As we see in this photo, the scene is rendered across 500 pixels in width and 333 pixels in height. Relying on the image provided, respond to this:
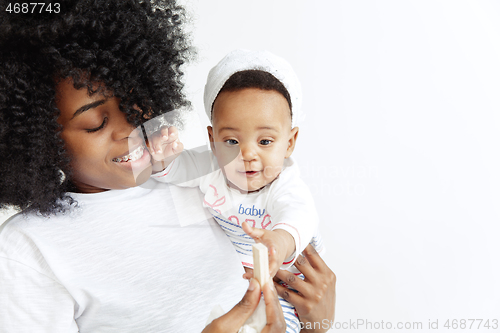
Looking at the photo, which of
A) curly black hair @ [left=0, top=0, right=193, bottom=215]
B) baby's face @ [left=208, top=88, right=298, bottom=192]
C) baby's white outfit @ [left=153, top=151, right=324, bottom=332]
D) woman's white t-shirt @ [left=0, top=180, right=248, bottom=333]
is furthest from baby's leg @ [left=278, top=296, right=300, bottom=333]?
curly black hair @ [left=0, top=0, right=193, bottom=215]

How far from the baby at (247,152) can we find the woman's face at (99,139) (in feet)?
0.27

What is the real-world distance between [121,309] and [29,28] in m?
0.67

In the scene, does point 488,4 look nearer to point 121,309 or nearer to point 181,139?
point 181,139

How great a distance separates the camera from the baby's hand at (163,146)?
1.09m

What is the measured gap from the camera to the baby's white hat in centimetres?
122

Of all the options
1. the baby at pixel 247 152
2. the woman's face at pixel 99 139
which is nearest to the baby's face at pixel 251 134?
the baby at pixel 247 152

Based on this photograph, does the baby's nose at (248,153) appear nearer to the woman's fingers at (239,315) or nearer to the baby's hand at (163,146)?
the baby's hand at (163,146)

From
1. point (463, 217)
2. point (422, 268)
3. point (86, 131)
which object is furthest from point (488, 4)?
point (86, 131)

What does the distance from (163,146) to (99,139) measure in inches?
7.5

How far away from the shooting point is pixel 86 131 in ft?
3.16

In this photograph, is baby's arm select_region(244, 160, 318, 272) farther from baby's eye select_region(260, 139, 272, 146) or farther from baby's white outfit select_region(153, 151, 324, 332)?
baby's eye select_region(260, 139, 272, 146)

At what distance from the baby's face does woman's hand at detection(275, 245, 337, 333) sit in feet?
1.00

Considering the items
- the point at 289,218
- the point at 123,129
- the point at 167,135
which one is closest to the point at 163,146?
the point at 167,135

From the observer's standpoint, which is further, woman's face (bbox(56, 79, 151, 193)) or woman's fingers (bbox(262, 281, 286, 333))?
woman's face (bbox(56, 79, 151, 193))
